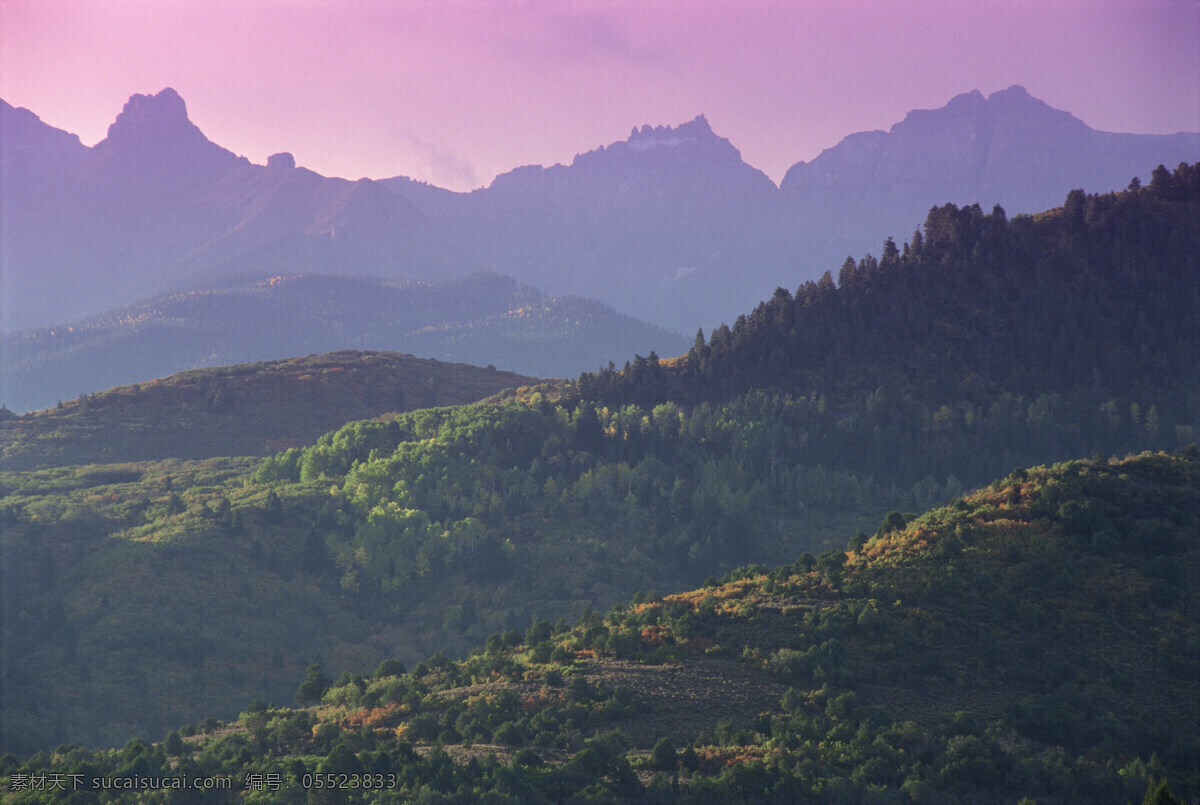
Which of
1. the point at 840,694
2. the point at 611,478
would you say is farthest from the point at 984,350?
the point at 840,694

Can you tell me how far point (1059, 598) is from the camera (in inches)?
2569

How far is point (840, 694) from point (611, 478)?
9013 centimetres

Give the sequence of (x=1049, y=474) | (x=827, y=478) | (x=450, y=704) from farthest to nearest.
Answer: (x=827, y=478) < (x=1049, y=474) < (x=450, y=704)

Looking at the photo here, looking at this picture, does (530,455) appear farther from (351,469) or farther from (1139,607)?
(1139,607)

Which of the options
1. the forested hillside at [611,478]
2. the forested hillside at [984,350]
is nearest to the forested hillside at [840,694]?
the forested hillside at [611,478]

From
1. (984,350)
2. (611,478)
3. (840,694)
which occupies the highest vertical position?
(984,350)

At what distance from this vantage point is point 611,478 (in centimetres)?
14588

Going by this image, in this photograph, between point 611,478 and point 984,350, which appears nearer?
point 611,478

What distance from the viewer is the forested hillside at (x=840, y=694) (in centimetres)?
4809

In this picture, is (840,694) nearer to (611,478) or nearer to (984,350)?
(611,478)

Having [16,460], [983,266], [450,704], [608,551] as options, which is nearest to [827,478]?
[608,551]

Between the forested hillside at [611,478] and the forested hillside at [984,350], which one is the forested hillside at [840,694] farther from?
the forested hillside at [984,350]

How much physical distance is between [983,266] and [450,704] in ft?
461

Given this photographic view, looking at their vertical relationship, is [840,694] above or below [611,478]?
below
